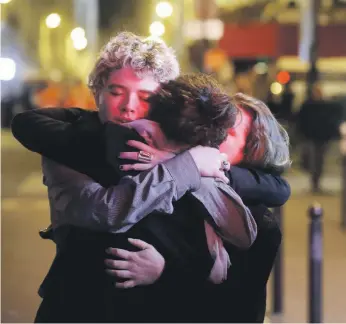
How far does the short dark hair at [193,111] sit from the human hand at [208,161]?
2 centimetres

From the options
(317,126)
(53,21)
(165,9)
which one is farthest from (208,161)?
(53,21)

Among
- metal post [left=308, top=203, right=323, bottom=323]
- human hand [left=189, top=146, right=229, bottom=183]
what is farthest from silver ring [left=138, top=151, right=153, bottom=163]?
metal post [left=308, top=203, right=323, bottom=323]

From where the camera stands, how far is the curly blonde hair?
83.6 inches

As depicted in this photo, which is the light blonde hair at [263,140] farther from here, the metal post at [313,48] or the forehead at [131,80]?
the metal post at [313,48]

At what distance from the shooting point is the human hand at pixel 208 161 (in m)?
2.04

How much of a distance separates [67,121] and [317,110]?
33.9 ft

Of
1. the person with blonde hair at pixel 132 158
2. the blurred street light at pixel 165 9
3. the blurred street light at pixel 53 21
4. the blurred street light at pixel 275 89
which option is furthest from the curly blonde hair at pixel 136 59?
the blurred street light at pixel 53 21

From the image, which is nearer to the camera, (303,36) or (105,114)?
(105,114)

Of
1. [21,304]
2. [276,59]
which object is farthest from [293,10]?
[21,304]

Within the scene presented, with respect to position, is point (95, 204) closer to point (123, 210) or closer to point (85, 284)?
point (123, 210)

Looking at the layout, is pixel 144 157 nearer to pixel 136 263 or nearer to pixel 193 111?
pixel 193 111

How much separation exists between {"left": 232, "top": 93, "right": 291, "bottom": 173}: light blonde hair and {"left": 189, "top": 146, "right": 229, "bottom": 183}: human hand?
0.15 metres

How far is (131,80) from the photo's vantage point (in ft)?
6.98

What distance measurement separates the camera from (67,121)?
227 cm
